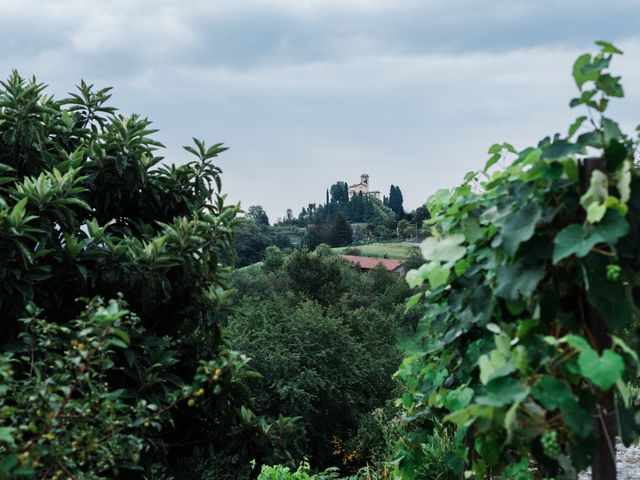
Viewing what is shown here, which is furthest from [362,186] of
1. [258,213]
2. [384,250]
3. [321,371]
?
[321,371]

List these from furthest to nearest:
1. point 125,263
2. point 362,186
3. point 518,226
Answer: point 362,186 < point 125,263 < point 518,226

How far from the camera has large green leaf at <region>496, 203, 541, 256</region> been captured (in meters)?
1.58

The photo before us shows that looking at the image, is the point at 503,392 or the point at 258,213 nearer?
the point at 503,392

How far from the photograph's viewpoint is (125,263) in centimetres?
310

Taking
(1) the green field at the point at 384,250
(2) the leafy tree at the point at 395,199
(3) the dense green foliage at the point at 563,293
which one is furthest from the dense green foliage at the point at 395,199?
(3) the dense green foliage at the point at 563,293

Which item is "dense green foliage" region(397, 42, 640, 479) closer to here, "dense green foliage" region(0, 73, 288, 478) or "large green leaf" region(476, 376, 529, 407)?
"large green leaf" region(476, 376, 529, 407)

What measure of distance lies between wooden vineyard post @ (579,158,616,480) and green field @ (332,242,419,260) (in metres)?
54.2

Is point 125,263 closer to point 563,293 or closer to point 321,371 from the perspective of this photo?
point 563,293

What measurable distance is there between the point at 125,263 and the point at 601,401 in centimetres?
245

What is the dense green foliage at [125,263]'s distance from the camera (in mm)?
2855

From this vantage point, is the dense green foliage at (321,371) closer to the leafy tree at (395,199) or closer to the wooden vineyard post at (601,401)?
the wooden vineyard post at (601,401)

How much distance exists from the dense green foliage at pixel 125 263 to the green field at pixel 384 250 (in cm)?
5242

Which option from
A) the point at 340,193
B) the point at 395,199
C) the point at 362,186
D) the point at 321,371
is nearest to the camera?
the point at 321,371

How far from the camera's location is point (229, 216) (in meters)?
3.50
